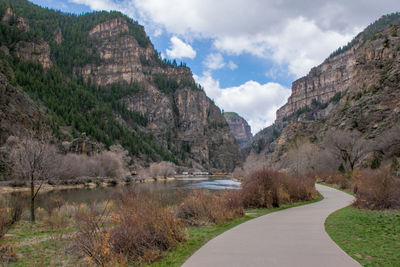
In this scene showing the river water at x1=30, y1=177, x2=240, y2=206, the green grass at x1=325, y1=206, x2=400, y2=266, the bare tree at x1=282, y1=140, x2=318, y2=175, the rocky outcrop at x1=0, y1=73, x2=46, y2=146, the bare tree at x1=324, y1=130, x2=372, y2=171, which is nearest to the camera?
the green grass at x1=325, y1=206, x2=400, y2=266

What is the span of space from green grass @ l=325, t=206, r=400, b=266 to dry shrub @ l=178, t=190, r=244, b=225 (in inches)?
161

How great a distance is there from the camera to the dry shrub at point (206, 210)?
11.5 meters

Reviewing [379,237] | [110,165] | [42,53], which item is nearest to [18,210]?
[379,237]

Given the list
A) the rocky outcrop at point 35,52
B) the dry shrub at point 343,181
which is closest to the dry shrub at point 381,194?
the dry shrub at point 343,181

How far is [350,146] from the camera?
1559 inches

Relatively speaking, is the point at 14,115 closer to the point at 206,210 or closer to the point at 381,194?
the point at 206,210

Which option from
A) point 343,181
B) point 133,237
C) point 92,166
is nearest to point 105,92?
point 92,166

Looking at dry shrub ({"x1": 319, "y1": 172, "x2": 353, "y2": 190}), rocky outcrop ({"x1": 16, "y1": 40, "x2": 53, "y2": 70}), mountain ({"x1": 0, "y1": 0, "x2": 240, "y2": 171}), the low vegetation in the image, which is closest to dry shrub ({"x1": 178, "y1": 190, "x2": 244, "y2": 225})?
the low vegetation

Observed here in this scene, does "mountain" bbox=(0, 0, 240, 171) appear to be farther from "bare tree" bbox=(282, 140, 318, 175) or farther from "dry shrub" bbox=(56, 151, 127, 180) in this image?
"bare tree" bbox=(282, 140, 318, 175)

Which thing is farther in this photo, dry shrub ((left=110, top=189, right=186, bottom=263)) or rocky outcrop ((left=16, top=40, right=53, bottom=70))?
rocky outcrop ((left=16, top=40, right=53, bottom=70))

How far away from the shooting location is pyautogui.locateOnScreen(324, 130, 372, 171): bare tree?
37.6 m

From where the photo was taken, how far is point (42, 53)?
12725 cm

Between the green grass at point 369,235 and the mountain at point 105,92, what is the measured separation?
100.0m

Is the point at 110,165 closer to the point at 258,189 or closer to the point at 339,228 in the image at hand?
the point at 258,189
